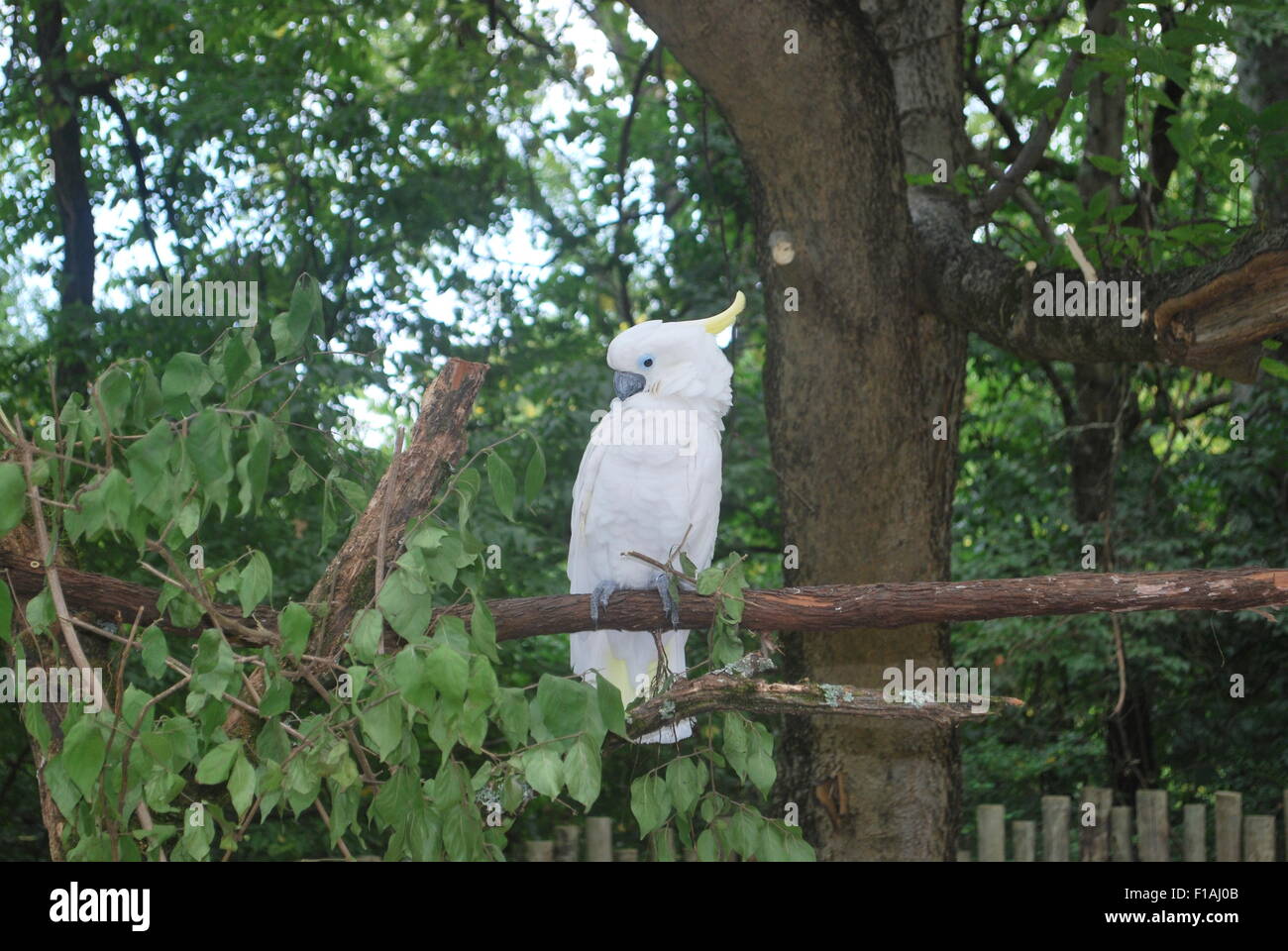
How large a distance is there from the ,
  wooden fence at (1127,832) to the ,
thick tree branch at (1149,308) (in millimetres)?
1712

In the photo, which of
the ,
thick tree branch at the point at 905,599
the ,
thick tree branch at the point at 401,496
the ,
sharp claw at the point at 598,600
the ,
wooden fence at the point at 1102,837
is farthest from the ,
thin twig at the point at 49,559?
the ,
  wooden fence at the point at 1102,837

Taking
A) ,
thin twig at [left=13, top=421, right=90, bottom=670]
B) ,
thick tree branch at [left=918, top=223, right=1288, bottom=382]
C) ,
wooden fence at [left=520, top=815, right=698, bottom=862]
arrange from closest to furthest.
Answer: ,
    thin twig at [left=13, top=421, right=90, bottom=670]
,
thick tree branch at [left=918, top=223, right=1288, bottom=382]
,
  wooden fence at [left=520, top=815, right=698, bottom=862]

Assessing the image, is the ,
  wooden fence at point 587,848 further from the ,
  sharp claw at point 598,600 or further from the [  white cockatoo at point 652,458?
the ,
  sharp claw at point 598,600

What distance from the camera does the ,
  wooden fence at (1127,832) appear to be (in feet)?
12.2

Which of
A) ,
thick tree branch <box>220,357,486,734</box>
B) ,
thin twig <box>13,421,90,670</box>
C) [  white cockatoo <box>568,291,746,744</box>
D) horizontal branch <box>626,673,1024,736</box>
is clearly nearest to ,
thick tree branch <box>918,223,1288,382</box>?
[  white cockatoo <box>568,291,746,744</box>

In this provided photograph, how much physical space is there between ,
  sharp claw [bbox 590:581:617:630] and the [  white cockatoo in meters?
0.12

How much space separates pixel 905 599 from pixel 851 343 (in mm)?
1061

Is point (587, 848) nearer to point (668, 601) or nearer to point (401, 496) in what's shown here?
point (668, 601)

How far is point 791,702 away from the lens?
197cm

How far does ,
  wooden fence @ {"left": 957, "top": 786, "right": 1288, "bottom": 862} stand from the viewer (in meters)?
3.71

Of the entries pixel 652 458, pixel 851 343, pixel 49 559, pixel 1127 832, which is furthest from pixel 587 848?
pixel 49 559

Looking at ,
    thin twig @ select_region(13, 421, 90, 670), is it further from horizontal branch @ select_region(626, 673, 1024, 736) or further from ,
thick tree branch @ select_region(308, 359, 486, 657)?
horizontal branch @ select_region(626, 673, 1024, 736)

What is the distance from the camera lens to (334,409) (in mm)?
4234

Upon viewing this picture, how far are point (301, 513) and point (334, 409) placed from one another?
0.51 metres
